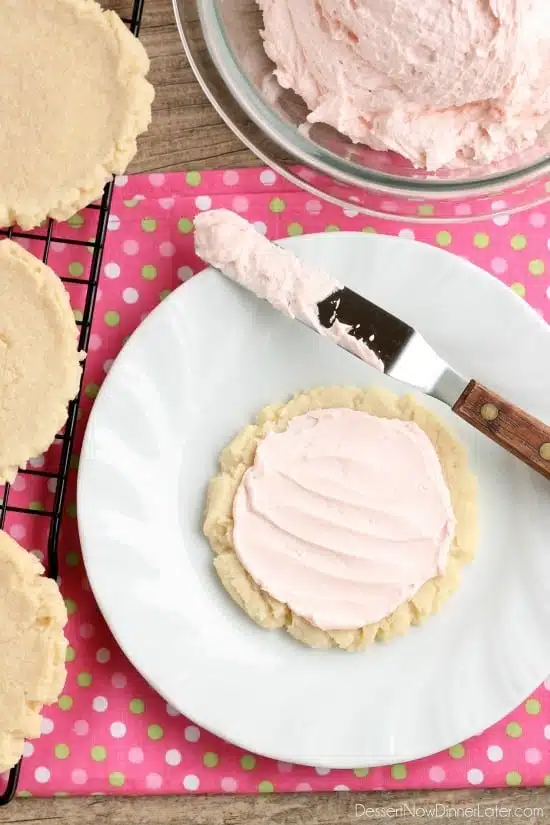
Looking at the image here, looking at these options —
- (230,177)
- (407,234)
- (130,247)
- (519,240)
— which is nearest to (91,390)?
(130,247)

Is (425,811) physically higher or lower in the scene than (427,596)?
lower

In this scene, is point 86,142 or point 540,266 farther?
point 540,266

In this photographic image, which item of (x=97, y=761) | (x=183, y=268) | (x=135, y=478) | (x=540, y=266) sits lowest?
(x=97, y=761)

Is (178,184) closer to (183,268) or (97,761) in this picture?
(183,268)

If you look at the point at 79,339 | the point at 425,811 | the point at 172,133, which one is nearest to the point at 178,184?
the point at 172,133

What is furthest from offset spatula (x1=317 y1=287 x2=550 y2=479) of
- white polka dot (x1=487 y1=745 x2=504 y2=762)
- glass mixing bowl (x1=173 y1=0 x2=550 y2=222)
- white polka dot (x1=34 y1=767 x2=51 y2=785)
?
white polka dot (x1=34 y1=767 x2=51 y2=785)

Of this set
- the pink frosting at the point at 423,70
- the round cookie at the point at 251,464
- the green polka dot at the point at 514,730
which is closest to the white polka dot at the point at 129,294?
the round cookie at the point at 251,464
